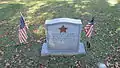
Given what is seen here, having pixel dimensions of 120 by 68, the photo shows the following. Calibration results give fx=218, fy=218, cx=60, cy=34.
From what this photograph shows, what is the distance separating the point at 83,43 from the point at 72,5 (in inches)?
216

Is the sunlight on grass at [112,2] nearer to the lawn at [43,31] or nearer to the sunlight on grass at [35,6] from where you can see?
the lawn at [43,31]

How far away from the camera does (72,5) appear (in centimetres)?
1595

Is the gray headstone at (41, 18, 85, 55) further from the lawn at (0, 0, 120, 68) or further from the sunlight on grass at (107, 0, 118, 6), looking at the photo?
the sunlight on grass at (107, 0, 118, 6)

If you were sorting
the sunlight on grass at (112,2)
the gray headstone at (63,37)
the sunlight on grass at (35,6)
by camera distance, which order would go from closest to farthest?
the gray headstone at (63,37), the sunlight on grass at (35,6), the sunlight on grass at (112,2)

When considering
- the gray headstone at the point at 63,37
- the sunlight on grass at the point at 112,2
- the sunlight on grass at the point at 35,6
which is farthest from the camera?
the sunlight on grass at the point at 112,2

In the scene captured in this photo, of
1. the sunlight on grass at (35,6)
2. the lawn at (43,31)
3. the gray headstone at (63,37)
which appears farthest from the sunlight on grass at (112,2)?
the gray headstone at (63,37)

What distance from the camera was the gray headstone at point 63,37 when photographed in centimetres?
953

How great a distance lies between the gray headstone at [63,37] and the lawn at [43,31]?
1.01ft

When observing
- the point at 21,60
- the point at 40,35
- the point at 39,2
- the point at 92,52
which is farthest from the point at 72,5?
the point at 21,60

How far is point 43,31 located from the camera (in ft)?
40.8

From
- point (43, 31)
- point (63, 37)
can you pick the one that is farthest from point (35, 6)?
point (63, 37)

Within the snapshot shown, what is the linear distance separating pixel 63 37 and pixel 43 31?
2.80 m

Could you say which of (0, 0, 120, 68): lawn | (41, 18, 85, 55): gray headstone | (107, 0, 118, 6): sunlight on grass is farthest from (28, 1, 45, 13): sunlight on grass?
(41, 18, 85, 55): gray headstone

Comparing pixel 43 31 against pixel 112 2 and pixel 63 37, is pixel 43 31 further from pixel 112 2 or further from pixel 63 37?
pixel 112 2
